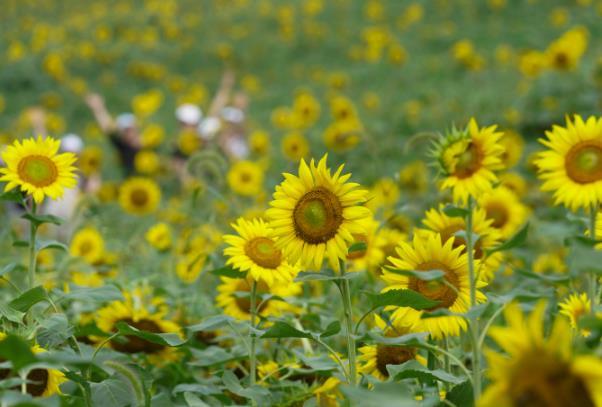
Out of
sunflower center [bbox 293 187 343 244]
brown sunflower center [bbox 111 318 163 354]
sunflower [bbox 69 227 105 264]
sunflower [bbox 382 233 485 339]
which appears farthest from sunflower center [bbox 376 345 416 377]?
sunflower [bbox 69 227 105 264]

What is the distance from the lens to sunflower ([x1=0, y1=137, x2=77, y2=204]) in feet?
5.61

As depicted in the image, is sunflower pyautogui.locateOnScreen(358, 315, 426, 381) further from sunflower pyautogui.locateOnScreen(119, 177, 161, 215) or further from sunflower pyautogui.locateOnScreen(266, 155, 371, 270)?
sunflower pyautogui.locateOnScreen(119, 177, 161, 215)

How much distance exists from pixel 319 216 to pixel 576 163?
Result: 19.5 inches

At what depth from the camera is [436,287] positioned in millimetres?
1586

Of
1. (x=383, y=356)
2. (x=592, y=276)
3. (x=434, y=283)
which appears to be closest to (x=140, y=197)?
(x=383, y=356)

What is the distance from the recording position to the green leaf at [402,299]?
1396 millimetres

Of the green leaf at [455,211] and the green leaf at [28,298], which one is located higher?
the green leaf at [455,211]

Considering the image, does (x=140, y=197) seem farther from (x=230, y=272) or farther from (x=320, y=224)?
(x=320, y=224)

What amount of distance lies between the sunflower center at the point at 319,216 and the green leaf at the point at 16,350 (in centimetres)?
58

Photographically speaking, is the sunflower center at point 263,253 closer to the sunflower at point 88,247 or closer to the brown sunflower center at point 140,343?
the brown sunflower center at point 140,343

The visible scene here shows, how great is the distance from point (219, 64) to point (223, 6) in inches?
168

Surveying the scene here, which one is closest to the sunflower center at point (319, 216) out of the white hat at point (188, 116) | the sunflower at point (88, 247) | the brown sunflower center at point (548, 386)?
the brown sunflower center at point (548, 386)

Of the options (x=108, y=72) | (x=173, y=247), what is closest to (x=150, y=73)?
(x=108, y=72)

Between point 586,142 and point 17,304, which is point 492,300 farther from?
point 17,304
